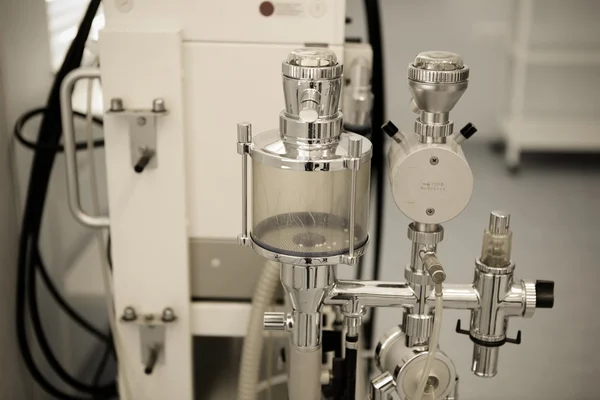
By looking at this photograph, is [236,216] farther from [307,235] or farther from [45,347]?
[45,347]

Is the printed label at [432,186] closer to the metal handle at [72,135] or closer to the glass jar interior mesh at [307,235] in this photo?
the glass jar interior mesh at [307,235]

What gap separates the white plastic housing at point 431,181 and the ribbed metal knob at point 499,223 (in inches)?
3.2

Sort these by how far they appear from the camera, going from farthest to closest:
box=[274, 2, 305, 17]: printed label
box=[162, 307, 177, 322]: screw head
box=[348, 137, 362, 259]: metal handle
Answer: box=[162, 307, 177, 322]: screw head, box=[274, 2, 305, 17]: printed label, box=[348, 137, 362, 259]: metal handle

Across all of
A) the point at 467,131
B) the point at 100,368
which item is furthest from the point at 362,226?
the point at 100,368

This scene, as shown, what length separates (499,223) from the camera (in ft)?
2.79

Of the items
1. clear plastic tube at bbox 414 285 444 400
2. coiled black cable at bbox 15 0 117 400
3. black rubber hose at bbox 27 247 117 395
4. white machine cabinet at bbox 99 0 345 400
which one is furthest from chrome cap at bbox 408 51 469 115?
black rubber hose at bbox 27 247 117 395

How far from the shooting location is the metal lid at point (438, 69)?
0.76m

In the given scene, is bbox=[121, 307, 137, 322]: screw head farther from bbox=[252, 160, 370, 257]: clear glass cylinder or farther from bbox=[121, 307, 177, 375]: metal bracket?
bbox=[252, 160, 370, 257]: clear glass cylinder

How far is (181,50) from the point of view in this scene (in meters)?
1.14

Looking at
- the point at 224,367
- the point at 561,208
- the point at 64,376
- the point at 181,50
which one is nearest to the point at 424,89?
the point at 181,50

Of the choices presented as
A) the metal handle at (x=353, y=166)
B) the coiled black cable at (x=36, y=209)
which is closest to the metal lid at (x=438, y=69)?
the metal handle at (x=353, y=166)

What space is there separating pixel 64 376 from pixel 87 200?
0.44 m

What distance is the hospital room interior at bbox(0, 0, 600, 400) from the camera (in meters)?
0.77

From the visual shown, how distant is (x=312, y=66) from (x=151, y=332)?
699mm
